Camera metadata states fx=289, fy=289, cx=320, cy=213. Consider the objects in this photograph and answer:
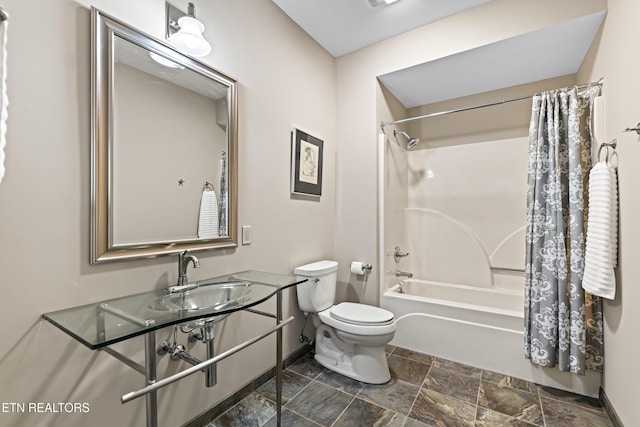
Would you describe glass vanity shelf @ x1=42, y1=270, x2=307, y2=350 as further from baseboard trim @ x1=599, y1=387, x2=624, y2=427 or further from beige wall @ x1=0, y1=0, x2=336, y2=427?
baseboard trim @ x1=599, y1=387, x2=624, y2=427

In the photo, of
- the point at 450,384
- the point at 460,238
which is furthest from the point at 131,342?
the point at 460,238

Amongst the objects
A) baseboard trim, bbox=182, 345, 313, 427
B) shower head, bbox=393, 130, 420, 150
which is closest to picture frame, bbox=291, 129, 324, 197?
shower head, bbox=393, 130, 420, 150

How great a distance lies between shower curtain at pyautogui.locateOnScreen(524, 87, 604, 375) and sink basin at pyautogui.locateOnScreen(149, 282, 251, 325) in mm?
1895

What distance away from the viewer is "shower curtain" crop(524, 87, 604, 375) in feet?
5.83

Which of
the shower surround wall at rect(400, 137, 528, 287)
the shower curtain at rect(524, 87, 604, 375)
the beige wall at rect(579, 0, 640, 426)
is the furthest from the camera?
the shower surround wall at rect(400, 137, 528, 287)

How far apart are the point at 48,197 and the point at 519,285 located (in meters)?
3.33

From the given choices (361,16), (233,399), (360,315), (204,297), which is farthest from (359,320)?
(361,16)

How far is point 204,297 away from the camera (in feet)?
4.55

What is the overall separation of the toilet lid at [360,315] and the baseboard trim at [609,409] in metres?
1.23

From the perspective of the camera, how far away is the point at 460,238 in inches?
116

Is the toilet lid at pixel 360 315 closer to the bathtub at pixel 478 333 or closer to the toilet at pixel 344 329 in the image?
the toilet at pixel 344 329

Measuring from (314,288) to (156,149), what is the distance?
1.36m

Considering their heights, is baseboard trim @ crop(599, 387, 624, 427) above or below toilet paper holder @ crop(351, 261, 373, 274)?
below

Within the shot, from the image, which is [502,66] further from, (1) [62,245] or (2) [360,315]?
(1) [62,245]
